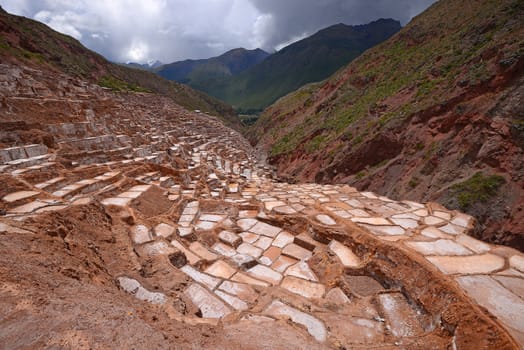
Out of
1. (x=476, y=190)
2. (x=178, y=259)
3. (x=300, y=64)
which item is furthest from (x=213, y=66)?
(x=178, y=259)

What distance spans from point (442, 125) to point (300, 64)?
114750 millimetres

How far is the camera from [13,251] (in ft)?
5.36

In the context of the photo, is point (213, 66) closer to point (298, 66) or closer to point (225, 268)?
point (298, 66)

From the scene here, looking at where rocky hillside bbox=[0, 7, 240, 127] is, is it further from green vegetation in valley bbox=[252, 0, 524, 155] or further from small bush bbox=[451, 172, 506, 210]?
small bush bbox=[451, 172, 506, 210]

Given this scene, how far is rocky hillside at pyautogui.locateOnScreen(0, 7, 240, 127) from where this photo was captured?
20.7m

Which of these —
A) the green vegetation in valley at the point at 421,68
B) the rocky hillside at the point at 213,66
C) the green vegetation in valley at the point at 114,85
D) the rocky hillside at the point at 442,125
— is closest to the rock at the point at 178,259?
the rocky hillside at the point at 442,125

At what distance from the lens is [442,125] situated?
7.62 metres

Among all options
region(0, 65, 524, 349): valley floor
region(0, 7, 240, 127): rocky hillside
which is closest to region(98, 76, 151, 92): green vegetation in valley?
region(0, 7, 240, 127): rocky hillside

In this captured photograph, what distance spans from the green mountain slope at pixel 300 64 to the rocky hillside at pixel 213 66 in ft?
86.0

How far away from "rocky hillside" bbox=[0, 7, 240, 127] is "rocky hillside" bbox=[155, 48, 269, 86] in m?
108

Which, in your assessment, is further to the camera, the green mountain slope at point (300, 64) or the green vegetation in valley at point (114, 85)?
Result: the green mountain slope at point (300, 64)

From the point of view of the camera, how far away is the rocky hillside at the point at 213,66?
486ft

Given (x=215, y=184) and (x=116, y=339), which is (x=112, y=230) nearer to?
(x=116, y=339)

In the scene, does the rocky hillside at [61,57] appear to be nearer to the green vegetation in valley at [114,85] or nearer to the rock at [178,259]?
the green vegetation in valley at [114,85]
